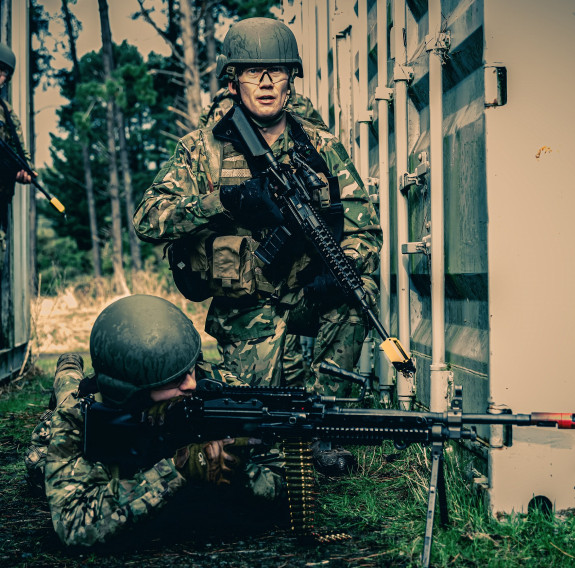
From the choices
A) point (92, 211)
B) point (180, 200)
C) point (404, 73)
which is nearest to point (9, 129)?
point (180, 200)

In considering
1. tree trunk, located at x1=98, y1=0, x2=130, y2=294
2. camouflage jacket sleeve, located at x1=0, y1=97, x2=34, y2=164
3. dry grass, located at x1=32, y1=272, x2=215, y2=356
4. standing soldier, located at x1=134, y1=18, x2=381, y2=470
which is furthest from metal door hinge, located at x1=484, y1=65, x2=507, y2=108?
tree trunk, located at x1=98, y1=0, x2=130, y2=294

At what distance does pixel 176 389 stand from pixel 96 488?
466 mm

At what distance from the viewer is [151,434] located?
8.96ft

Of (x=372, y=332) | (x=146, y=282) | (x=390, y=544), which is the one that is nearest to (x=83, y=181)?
(x=146, y=282)

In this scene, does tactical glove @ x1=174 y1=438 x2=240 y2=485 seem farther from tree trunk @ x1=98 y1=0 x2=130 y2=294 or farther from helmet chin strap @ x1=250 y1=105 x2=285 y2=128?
tree trunk @ x1=98 y1=0 x2=130 y2=294

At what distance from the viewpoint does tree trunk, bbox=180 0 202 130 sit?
15078 millimetres

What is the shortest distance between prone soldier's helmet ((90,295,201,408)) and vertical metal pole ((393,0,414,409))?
60.1 inches

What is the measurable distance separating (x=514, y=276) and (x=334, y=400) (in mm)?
825

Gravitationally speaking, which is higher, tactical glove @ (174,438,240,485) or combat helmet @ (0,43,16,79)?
combat helmet @ (0,43,16,79)

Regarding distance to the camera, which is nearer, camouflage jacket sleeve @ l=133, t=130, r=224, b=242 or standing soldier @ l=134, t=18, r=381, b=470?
camouflage jacket sleeve @ l=133, t=130, r=224, b=242

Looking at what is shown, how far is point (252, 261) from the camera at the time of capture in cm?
381

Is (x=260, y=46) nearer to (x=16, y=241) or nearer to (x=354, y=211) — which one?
(x=354, y=211)

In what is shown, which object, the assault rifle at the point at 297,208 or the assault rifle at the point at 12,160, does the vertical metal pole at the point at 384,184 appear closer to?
the assault rifle at the point at 297,208

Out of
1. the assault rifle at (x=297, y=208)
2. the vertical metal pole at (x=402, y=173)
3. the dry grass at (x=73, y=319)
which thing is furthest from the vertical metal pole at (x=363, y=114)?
the dry grass at (x=73, y=319)
